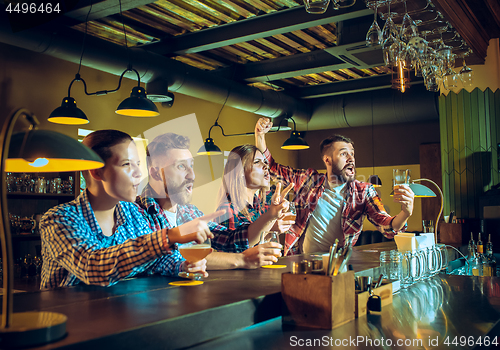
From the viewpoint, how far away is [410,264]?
1.82 meters

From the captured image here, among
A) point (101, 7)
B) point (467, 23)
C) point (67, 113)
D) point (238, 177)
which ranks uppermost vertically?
point (101, 7)

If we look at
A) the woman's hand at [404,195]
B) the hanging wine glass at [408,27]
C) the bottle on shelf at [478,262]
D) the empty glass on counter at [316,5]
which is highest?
the hanging wine glass at [408,27]

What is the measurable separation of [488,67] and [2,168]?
5.11 meters

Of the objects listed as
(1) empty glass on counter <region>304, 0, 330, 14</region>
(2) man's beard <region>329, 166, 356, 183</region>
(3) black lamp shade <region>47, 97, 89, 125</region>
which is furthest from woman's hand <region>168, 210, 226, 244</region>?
(3) black lamp shade <region>47, 97, 89, 125</region>

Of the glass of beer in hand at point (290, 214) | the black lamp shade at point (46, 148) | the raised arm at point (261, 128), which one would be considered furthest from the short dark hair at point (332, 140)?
the black lamp shade at point (46, 148)

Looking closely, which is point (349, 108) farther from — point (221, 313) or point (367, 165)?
point (221, 313)

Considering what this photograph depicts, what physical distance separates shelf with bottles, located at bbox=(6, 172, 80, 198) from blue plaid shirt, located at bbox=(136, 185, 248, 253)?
3.15 m

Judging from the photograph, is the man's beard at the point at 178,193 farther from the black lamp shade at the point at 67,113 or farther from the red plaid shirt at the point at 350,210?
the black lamp shade at the point at 67,113

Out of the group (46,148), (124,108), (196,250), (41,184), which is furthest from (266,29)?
(46,148)

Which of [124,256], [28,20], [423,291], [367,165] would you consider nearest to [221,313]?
[124,256]

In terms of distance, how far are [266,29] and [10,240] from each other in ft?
13.8

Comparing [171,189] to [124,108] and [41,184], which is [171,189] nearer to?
[124,108]

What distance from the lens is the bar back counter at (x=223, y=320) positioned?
36.6 inches

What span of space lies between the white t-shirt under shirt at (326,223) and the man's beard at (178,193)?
1.43 metres
